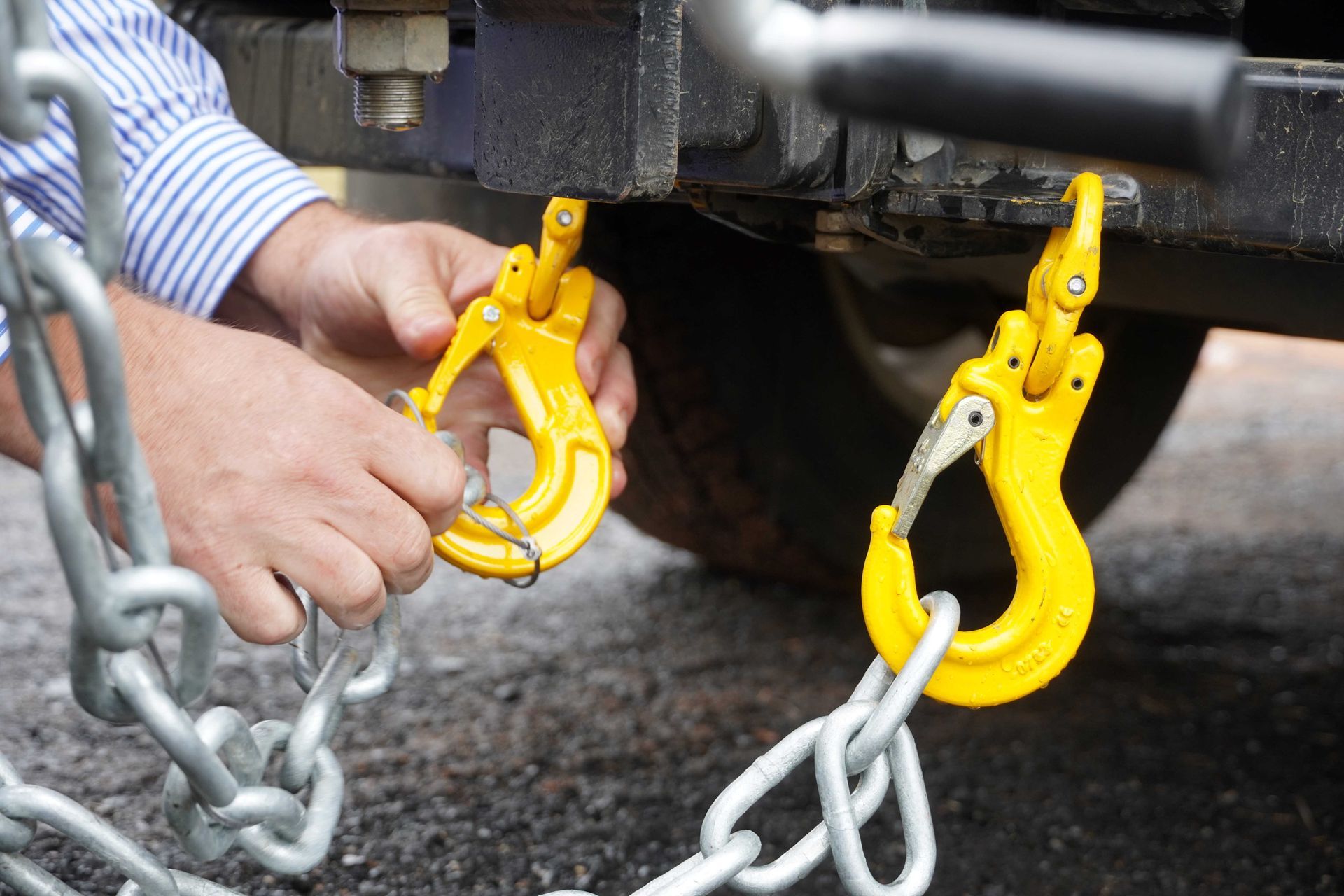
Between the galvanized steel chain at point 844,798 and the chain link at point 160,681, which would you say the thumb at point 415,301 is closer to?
the chain link at point 160,681

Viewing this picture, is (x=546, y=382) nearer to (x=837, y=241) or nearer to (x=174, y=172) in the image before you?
(x=837, y=241)

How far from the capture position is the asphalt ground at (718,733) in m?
1.24

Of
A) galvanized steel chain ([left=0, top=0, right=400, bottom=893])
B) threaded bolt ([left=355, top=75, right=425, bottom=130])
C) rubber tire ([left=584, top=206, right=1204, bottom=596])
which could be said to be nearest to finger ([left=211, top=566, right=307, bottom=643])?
galvanized steel chain ([left=0, top=0, right=400, bottom=893])

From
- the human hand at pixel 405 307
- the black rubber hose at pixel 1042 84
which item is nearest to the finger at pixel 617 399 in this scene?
the human hand at pixel 405 307

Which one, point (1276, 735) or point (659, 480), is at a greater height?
point (659, 480)

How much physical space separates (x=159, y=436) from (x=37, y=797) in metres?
0.23

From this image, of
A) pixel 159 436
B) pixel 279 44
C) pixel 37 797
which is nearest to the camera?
pixel 37 797

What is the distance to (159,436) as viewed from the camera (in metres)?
0.82

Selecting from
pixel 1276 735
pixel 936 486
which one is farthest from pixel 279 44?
pixel 1276 735

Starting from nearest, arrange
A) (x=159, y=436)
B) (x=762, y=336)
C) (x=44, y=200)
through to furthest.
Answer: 1. (x=159, y=436)
2. (x=44, y=200)
3. (x=762, y=336)

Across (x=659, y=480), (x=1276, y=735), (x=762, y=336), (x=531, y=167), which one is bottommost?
(x=1276, y=735)

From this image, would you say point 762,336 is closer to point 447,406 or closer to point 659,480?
point 659,480

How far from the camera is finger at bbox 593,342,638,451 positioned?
1.11 metres

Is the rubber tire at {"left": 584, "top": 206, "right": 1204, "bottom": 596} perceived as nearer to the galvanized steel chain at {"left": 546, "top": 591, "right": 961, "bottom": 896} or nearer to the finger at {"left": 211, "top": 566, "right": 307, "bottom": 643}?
the finger at {"left": 211, "top": 566, "right": 307, "bottom": 643}
